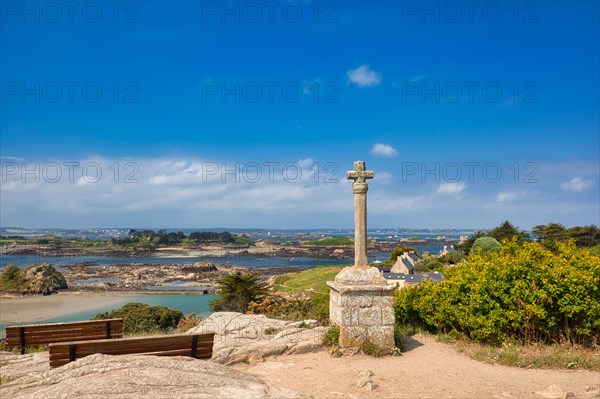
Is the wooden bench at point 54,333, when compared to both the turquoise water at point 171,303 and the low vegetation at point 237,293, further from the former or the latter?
the turquoise water at point 171,303

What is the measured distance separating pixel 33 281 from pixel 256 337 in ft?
155

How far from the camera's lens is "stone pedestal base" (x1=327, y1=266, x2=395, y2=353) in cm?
841

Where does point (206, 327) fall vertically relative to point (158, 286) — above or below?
above

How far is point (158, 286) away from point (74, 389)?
Result: 4884cm

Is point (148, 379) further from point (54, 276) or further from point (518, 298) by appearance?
point (54, 276)

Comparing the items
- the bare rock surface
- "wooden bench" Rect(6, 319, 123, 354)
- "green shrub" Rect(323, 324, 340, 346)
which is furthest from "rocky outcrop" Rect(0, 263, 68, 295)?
"green shrub" Rect(323, 324, 340, 346)

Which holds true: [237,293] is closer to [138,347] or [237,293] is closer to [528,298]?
[138,347]

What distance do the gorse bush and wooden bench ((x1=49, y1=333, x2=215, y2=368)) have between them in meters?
5.33

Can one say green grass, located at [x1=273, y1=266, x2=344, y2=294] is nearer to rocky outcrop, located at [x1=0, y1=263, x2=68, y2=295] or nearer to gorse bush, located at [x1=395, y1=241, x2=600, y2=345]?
rocky outcrop, located at [x1=0, y1=263, x2=68, y2=295]

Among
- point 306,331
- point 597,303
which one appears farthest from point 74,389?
point 597,303

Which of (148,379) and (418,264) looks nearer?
(148,379)

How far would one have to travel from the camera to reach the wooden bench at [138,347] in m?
6.46

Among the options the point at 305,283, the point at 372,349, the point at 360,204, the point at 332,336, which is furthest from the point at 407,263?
the point at 372,349

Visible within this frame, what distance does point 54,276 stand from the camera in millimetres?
48438
